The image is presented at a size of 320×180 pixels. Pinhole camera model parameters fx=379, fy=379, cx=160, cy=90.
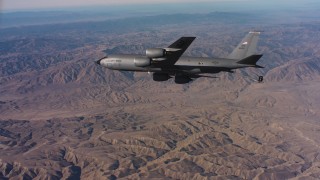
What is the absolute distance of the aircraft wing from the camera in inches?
2016

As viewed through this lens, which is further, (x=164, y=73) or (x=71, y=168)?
(x=71, y=168)

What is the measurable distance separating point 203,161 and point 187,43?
462 feet

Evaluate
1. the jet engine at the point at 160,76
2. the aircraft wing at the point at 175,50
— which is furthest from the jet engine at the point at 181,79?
the aircraft wing at the point at 175,50

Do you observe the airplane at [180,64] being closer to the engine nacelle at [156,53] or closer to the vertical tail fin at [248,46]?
the vertical tail fin at [248,46]

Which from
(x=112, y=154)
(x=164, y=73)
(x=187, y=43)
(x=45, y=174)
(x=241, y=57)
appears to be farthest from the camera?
(x=112, y=154)

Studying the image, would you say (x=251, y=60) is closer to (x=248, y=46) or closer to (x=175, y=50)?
(x=248, y=46)

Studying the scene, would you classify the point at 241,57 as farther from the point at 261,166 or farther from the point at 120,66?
the point at 261,166

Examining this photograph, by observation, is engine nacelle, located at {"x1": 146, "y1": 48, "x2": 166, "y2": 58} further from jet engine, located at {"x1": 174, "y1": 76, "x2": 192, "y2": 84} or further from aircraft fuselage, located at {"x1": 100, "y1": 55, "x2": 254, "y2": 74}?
jet engine, located at {"x1": 174, "y1": 76, "x2": 192, "y2": 84}

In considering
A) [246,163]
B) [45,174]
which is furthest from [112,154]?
[246,163]

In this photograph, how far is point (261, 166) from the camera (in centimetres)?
18500

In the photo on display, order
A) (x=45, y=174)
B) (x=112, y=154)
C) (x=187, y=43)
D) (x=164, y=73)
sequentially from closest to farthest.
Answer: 1. (x=187, y=43)
2. (x=164, y=73)
3. (x=45, y=174)
4. (x=112, y=154)

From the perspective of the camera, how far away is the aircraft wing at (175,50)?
Result: 2016 inches

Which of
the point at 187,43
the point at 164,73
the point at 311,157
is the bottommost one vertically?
the point at 311,157

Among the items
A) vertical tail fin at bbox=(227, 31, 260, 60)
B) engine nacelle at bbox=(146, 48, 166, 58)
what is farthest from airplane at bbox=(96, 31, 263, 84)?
engine nacelle at bbox=(146, 48, 166, 58)
